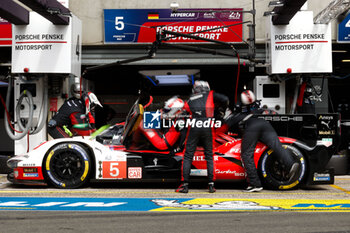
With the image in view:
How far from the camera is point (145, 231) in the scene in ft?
14.2

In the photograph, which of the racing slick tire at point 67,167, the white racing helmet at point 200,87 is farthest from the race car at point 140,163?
the white racing helmet at point 200,87

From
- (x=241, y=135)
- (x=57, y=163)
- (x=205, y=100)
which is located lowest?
(x=57, y=163)

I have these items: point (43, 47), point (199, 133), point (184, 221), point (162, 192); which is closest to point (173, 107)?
point (199, 133)

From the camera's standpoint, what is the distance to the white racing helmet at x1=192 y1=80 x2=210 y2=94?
6586 mm

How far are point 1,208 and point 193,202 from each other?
2.39 metres

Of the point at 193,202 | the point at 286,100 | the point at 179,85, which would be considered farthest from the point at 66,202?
the point at 286,100

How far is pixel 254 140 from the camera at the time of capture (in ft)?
21.9

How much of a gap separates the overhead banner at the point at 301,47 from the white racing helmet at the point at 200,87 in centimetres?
404

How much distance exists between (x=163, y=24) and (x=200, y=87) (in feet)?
17.3

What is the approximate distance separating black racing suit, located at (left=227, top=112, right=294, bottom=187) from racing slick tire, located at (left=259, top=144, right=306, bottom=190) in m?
0.11

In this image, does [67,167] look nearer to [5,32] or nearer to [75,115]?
[75,115]

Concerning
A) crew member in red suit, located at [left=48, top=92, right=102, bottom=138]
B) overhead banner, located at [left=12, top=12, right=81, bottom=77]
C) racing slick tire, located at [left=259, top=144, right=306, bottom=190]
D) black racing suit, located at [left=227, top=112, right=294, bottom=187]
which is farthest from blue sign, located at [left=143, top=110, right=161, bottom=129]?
overhead banner, located at [left=12, top=12, right=81, bottom=77]

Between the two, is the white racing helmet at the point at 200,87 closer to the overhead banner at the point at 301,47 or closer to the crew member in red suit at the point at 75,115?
the crew member in red suit at the point at 75,115

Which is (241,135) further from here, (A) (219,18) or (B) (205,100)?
(A) (219,18)
